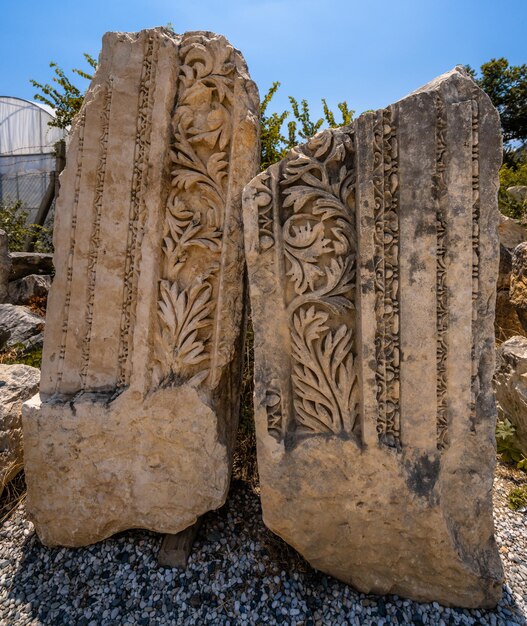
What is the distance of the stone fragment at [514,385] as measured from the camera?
2922 millimetres

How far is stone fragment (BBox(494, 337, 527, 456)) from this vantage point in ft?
9.59

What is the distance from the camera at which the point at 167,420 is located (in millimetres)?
2027

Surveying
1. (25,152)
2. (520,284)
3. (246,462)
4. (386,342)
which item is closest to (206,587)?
(246,462)

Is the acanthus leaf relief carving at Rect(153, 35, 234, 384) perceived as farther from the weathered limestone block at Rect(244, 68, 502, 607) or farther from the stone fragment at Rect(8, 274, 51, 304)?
the stone fragment at Rect(8, 274, 51, 304)

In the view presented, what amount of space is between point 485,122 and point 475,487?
5.34ft

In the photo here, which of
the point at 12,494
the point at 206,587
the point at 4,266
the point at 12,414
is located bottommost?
the point at 206,587

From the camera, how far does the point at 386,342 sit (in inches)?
67.6

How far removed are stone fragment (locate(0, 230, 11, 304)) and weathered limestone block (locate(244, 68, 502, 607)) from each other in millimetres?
5961

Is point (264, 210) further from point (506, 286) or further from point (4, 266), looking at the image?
point (4, 266)

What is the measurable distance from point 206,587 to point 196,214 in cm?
190

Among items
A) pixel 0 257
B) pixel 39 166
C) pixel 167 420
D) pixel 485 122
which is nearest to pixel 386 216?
pixel 485 122

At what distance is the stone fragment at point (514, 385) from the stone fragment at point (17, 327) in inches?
188

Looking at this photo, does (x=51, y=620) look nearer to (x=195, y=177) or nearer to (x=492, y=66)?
(x=195, y=177)

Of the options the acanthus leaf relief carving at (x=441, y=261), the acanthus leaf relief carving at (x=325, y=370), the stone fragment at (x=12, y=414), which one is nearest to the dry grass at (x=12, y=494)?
the stone fragment at (x=12, y=414)
